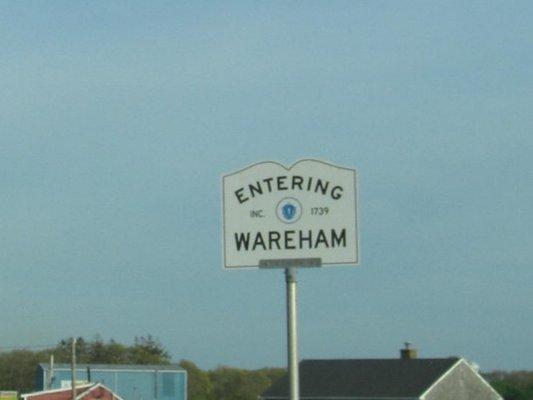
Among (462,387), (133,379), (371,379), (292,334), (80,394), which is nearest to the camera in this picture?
(292,334)

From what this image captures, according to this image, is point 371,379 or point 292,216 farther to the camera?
point 371,379

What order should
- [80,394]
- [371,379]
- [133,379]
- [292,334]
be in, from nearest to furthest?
1. [292,334]
2. [80,394]
3. [371,379]
4. [133,379]

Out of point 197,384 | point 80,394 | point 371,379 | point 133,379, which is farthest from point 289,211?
point 197,384

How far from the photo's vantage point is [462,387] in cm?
6938

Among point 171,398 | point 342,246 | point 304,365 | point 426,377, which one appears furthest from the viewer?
point 171,398

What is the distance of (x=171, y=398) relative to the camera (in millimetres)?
85312

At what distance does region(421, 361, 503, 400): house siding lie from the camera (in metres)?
67.9

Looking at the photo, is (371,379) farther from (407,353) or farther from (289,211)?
(289,211)

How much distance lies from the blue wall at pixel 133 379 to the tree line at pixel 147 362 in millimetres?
18071

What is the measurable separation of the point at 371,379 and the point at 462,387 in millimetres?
5224

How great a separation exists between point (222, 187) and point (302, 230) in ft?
2.61

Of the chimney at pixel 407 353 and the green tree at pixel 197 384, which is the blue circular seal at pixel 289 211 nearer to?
the chimney at pixel 407 353

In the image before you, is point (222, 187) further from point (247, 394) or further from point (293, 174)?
point (247, 394)

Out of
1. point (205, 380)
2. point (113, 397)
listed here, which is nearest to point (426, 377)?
point (113, 397)
